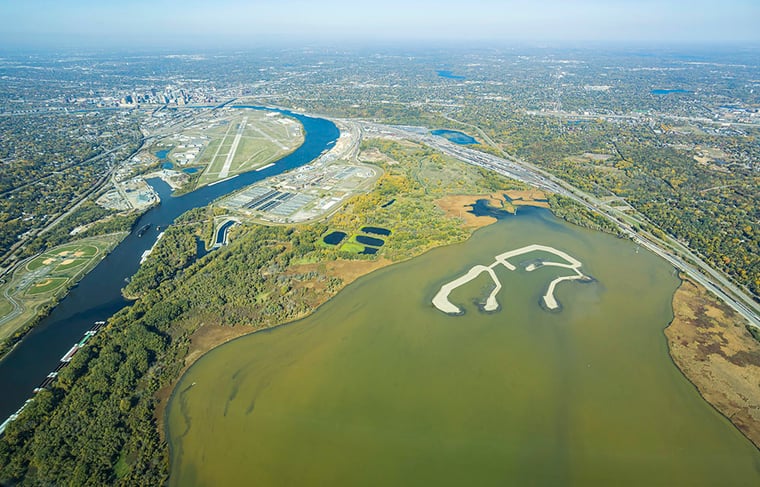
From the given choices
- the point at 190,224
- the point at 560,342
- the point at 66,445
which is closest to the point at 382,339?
the point at 560,342

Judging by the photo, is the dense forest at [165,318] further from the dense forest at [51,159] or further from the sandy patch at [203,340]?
the dense forest at [51,159]

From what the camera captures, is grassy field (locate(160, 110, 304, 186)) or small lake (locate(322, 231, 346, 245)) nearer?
small lake (locate(322, 231, 346, 245))

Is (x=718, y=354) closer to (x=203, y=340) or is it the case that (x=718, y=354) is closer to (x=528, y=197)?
(x=528, y=197)

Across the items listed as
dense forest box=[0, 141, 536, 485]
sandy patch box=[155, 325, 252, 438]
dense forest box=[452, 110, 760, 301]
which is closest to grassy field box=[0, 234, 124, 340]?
dense forest box=[0, 141, 536, 485]

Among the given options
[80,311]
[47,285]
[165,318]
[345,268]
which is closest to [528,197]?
[345,268]

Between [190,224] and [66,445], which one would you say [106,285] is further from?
[66,445]

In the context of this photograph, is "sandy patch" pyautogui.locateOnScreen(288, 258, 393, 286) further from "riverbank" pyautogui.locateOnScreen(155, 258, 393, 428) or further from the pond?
the pond
